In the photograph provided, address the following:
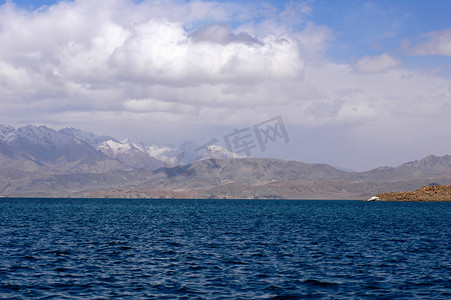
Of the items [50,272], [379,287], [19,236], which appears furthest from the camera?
[19,236]

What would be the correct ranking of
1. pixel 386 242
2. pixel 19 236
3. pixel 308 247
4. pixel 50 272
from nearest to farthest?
pixel 50 272 → pixel 308 247 → pixel 386 242 → pixel 19 236

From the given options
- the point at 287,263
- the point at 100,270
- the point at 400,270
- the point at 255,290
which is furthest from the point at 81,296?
the point at 400,270

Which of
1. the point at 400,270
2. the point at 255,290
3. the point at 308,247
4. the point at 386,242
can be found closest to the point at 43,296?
the point at 255,290

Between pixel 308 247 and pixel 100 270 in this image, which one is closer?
pixel 100 270

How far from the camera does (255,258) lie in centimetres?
5969

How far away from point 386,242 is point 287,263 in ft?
98.8

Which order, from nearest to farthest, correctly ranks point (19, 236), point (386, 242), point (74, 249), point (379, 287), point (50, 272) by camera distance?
point (379, 287) < point (50, 272) < point (74, 249) < point (386, 242) < point (19, 236)

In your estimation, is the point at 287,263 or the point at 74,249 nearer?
the point at 287,263

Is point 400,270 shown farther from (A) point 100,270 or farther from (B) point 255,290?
(A) point 100,270

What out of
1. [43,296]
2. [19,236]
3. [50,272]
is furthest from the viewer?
[19,236]

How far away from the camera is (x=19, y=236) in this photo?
279 ft

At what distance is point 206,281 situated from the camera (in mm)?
45875

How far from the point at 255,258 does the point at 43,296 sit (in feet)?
89.9

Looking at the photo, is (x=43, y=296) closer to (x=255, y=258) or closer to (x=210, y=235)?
(x=255, y=258)
